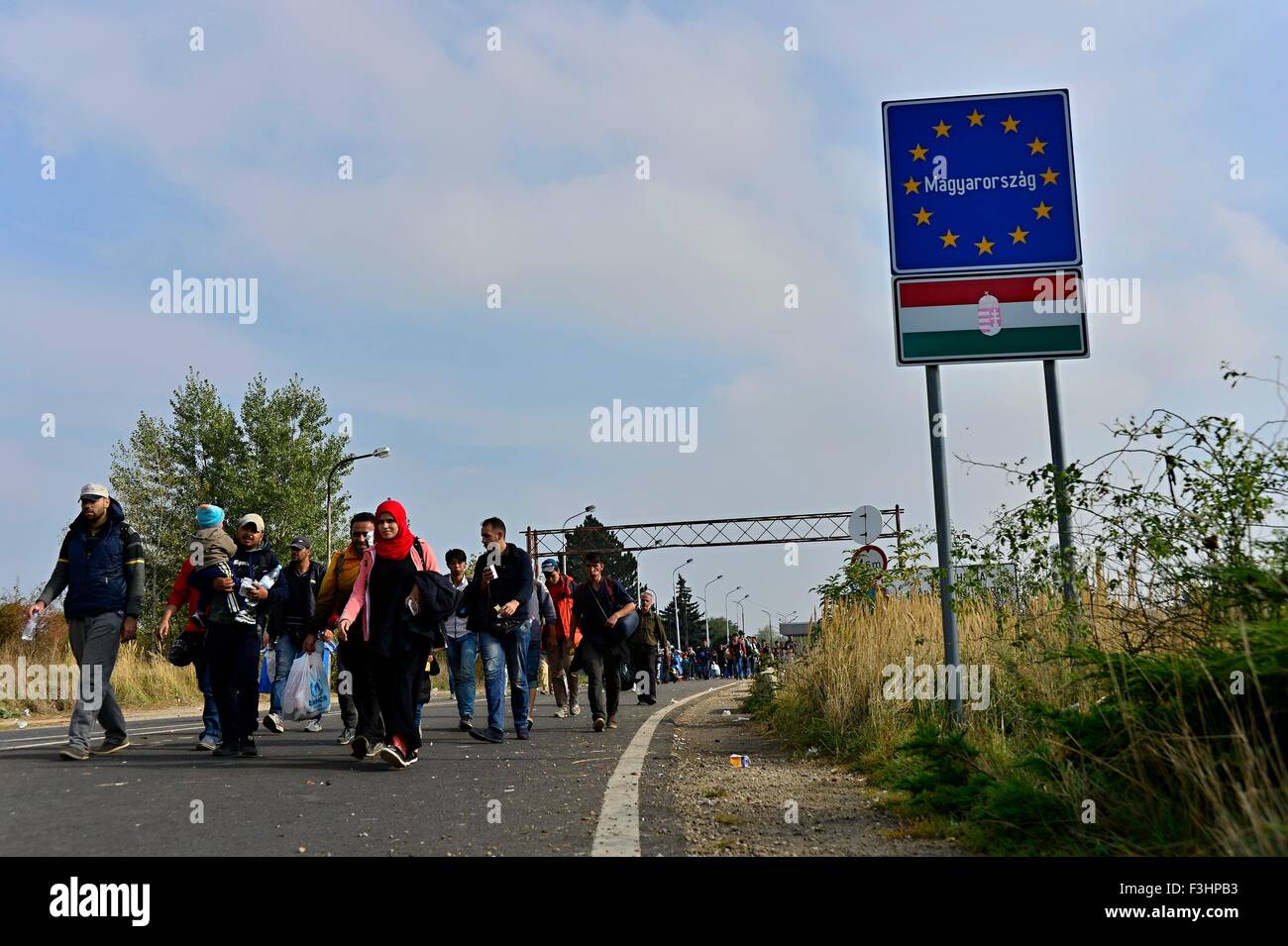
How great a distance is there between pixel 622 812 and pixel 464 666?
673 centimetres

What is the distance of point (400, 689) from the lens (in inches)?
363

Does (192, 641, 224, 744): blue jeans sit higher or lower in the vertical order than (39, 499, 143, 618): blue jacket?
lower

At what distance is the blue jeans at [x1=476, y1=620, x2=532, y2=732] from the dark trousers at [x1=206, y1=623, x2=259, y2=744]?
7.38 feet

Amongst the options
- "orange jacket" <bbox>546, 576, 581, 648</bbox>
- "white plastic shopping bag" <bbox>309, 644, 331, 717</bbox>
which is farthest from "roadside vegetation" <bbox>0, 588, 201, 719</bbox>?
"white plastic shopping bag" <bbox>309, 644, 331, 717</bbox>

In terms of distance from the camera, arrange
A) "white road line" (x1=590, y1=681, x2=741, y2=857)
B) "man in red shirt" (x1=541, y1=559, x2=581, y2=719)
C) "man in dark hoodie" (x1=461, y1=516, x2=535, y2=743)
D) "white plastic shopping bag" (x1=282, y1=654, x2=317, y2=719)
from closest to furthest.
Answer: "white road line" (x1=590, y1=681, x2=741, y2=857) < "man in dark hoodie" (x1=461, y1=516, x2=535, y2=743) < "white plastic shopping bag" (x1=282, y1=654, x2=317, y2=719) < "man in red shirt" (x1=541, y1=559, x2=581, y2=719)

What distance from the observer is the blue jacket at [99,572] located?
9.64 meters

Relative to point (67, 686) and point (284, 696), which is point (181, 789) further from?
point (67, 686)

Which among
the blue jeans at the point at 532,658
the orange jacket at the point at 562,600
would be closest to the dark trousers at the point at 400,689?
the blue jeans at the point at 532,658

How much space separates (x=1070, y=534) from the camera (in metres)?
7.25

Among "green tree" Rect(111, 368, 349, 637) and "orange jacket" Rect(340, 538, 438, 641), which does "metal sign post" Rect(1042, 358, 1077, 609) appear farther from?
"green tree" Rect(111, 368, 349, 637)

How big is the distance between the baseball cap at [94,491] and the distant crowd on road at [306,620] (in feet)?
0.04

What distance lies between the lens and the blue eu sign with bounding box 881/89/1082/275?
9.09 m

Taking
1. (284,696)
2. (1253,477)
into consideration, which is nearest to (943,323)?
(1253,477)
